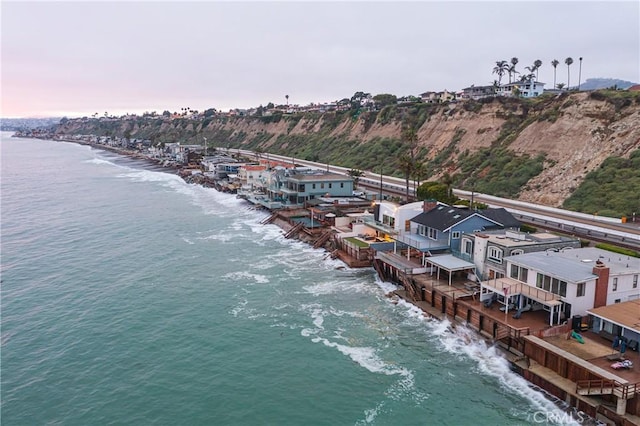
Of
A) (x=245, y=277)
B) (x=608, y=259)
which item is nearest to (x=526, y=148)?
(x=608, y=259)

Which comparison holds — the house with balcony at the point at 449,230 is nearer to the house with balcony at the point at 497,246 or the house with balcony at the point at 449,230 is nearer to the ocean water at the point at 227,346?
the house with balcony at the point at 497,246

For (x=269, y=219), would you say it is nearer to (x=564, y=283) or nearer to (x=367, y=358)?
(x=367, y=358)

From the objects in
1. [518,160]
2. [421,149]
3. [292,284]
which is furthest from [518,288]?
[421,149]

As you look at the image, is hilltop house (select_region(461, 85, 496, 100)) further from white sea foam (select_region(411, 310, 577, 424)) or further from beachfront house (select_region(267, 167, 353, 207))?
white sea foam (select_region(411, 310, 577, 424))

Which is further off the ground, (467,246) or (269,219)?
(467,246)

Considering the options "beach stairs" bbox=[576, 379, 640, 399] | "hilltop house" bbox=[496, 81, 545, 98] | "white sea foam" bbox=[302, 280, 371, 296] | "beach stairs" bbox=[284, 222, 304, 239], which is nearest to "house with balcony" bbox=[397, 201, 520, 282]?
"white sea foam" bbox=[302, 280, 371, 296]

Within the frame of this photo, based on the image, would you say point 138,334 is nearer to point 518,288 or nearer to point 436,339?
point 436,339

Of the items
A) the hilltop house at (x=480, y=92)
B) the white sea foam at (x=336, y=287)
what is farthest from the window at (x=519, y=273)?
the hilltop house at (x=480, y=92)
